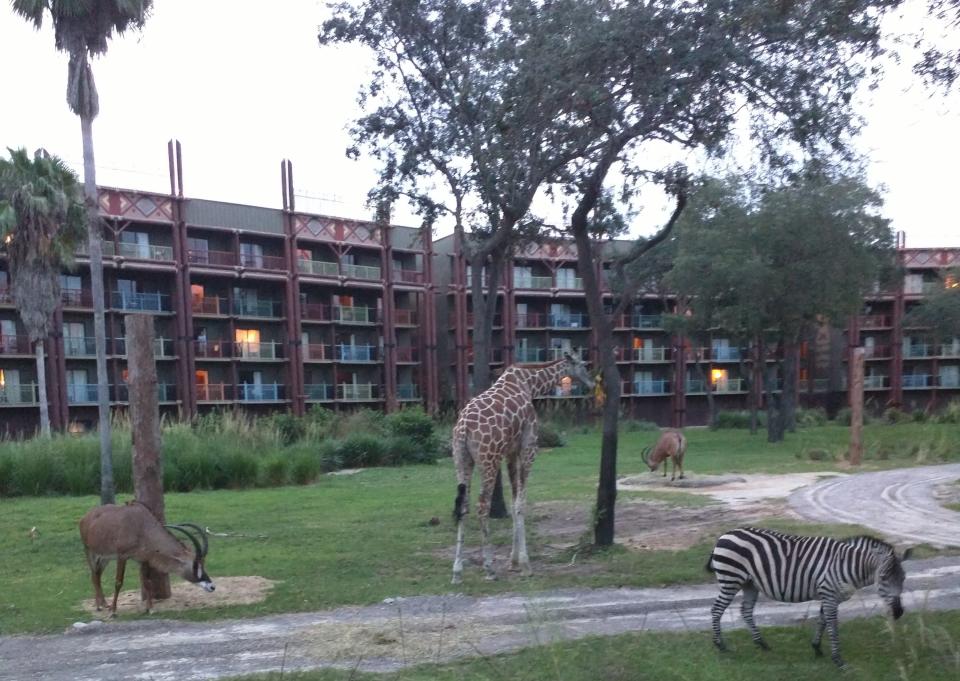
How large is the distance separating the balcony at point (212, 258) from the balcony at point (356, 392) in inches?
406

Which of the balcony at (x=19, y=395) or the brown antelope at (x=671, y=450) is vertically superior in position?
the balcony at (x=19, y=395)

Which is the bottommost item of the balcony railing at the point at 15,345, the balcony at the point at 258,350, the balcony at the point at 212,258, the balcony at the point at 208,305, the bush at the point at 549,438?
the bush at the point at 549,438

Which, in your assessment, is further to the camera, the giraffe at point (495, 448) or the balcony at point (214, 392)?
the balcony at point (214, 392)

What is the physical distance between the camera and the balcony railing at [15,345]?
4053 centimetres

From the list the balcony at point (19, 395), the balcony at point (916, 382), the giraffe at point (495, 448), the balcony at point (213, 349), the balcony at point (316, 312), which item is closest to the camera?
the giraffe at point (495, 448)

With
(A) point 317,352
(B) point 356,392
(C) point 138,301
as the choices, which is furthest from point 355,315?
(C) point 138,301

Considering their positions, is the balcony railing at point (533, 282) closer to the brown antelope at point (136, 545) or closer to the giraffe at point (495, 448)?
the giraffe at point (495, 448)

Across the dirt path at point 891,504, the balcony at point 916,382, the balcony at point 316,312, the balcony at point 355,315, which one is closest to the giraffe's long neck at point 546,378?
the dirt path at point 891,504

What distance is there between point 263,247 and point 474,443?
3984 centimetres

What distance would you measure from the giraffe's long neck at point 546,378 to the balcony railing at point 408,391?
4174 centimetres

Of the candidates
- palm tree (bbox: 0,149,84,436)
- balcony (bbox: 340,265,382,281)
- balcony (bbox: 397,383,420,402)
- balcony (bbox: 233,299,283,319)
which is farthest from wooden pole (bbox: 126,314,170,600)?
balcony (bbox: 397,383,420,402)

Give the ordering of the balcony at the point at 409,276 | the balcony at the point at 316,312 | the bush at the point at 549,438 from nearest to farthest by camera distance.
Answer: the bush at the point at 549,438
the balcony at the point at 316,312
the balcony at the point at 409,276

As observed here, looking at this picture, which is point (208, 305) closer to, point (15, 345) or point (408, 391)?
point (15, 345)

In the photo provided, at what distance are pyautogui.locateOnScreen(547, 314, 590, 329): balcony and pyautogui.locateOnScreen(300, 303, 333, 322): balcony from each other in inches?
620
